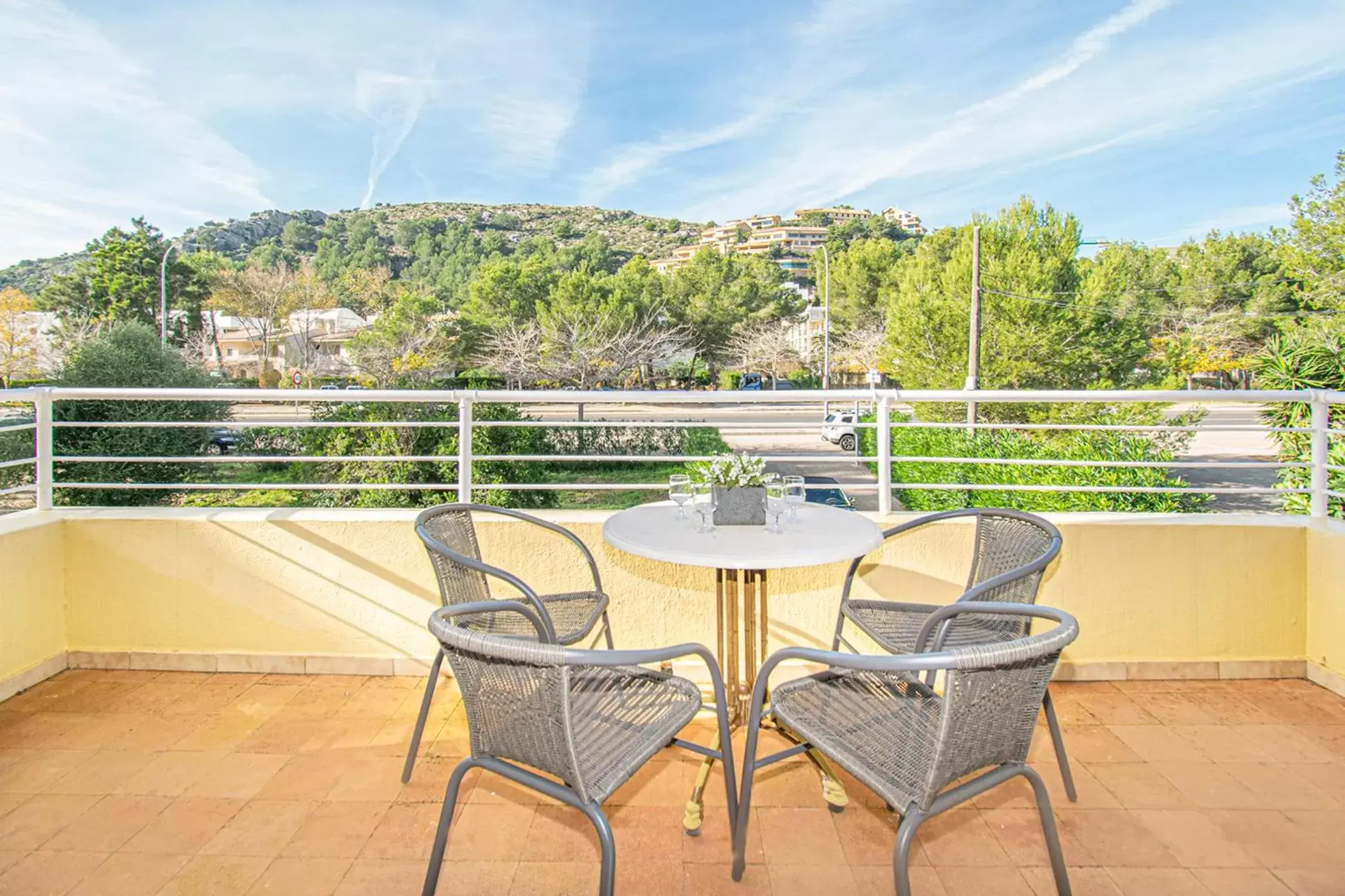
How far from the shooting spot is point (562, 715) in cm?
122

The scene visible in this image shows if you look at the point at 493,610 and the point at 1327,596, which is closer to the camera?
the point at 493,610

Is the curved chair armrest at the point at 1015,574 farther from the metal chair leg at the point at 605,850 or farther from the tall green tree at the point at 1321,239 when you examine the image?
the tall green tree at the point at 1321,239

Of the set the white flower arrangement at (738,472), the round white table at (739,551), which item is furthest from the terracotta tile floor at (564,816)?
the white flower arrangement at (738,472)

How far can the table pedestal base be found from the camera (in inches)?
76.3

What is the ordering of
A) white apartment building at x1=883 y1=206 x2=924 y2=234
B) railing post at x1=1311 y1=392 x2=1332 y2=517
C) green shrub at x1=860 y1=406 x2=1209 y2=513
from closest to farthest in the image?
railing post at x1=1311 y1=392 x2=1332 y2=517, green shrub at x1=860 y1=406 x2=1209 y2=513, white apartment building at x1=883 y1=206 x2=924 y2=234

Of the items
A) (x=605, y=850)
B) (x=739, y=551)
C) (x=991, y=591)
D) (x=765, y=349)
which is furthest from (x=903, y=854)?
(x=765, y=349)

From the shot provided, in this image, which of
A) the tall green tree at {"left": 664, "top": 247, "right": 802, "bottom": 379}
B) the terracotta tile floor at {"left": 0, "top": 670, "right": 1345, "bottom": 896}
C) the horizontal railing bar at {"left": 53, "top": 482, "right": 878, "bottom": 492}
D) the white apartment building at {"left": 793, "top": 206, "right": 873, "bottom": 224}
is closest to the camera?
the terracotta tile floor at {"left": 0, "top": 670, "right": 1345, "bottom": 896}

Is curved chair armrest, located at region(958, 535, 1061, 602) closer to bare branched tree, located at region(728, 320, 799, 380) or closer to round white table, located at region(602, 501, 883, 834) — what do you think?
round white table, located at region(602, 501, 883, 834)

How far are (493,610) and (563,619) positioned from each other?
2.18ft

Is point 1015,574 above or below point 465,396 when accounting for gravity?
below

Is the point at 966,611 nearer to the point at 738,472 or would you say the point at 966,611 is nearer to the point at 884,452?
the point at 738,472

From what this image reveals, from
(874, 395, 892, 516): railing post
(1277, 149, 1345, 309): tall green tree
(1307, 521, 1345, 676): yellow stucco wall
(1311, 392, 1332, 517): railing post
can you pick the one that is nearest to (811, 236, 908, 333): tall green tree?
(1277, 149, 1345, 309): tall green tree

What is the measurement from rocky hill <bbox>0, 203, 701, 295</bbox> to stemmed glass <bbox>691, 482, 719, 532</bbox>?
41825 millimetres

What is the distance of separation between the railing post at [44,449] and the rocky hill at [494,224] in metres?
41.2
